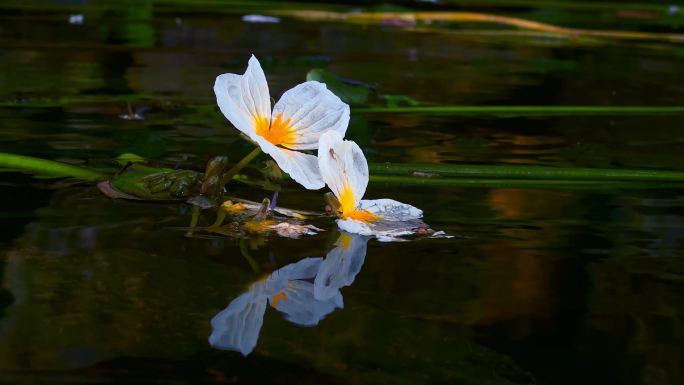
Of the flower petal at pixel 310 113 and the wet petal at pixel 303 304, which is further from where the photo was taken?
the flower petal at pixel 310 113

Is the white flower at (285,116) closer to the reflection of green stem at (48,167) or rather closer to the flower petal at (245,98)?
the flower petal at (245,98)

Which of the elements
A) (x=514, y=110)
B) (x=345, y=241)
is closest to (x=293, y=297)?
(x=345, y=241)

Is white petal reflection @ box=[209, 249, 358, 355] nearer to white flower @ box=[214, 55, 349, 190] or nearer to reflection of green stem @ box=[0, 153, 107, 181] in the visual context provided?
white flower @ box=[214, 55, 349, 190]

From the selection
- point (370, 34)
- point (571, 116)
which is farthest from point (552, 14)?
point (571, 116)

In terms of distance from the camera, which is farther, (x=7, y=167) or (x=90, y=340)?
(x=7, y=167)

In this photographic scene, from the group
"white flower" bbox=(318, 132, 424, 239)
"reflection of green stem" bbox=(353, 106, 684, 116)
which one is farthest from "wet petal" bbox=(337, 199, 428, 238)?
"reflection of green stem" bbox=(353, 106, 684, 116)

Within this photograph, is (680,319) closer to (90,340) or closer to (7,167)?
(90,340)

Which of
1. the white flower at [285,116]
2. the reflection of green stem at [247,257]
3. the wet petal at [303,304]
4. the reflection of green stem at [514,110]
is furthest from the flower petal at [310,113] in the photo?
the reflection of green stem at [514,110]
